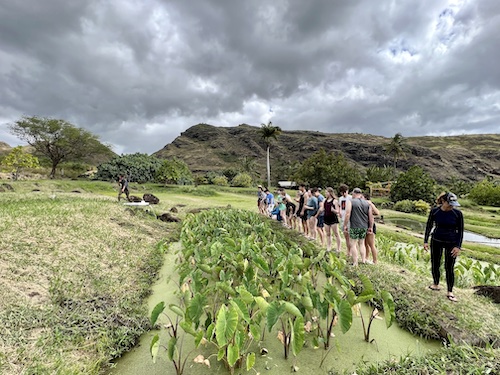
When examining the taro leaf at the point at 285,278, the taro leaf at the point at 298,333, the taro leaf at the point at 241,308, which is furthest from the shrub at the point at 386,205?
the taro leaf at the point at 241,308

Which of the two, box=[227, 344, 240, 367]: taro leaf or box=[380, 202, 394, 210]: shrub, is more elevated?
box=[227, 344, 240, 367]: taro leaf

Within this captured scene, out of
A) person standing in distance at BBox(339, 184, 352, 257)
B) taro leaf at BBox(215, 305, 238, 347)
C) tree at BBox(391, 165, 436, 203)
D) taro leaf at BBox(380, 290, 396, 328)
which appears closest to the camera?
taro leaf at BBox(215, 305, 238, 347)

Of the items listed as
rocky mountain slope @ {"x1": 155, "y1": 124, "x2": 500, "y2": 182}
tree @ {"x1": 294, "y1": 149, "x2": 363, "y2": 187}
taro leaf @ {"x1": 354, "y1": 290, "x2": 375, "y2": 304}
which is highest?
rocky mountain slope @ {"x1": 155, "y1": 124, "x2": 500, "y2": 182}

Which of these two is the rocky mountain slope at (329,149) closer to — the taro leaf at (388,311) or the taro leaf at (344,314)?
the taro leaf at (388,311)

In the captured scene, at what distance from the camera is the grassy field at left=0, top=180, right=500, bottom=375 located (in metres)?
3.82

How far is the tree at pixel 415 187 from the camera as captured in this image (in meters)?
37.5

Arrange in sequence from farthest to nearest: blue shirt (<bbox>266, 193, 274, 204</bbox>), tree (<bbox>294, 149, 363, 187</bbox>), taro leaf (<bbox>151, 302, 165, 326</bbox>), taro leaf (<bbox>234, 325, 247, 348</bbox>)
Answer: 1. tree (<bbox>294, 149, 363, 187</bbox>)
2. blue shirt (<bbox>266, 193, 274, 204</bbox>)
3. taro leaf (<bbox>151, 302, 165, 326</bbox>)
4. taro leaf (<bbox>234, 325, 247, 348</bbox>)

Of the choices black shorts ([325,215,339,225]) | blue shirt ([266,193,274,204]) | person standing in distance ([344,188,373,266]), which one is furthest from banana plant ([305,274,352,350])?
blue shirt ([266,193,274,204])

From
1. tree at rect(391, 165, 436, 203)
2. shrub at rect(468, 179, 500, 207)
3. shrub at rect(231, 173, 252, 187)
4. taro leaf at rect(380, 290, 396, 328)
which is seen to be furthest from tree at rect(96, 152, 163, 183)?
shrub at rect(468, 179, 500, 207)

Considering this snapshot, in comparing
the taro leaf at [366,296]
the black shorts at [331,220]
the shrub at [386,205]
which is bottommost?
the shrub at [386,205]

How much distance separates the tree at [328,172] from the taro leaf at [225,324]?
143 ft

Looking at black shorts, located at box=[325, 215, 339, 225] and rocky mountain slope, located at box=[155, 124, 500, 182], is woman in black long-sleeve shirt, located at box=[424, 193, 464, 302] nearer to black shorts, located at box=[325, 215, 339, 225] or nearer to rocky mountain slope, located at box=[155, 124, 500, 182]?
black shorts, located at box=[325, 215, 339, 225]

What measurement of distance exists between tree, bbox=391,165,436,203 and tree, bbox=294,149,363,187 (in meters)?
8.44

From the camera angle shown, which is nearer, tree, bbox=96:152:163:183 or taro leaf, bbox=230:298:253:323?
taro leaf, bbox=230:298:253:323
